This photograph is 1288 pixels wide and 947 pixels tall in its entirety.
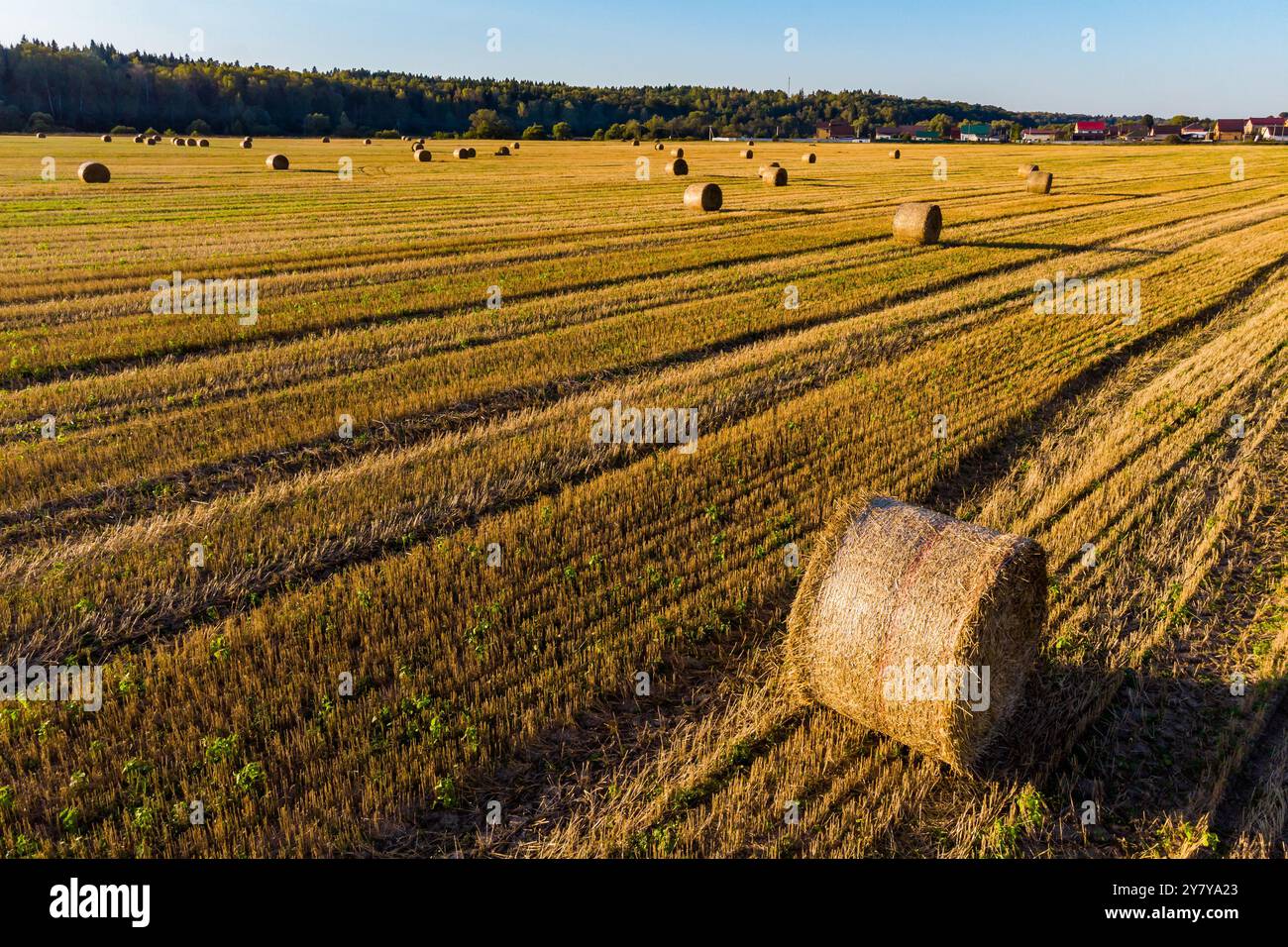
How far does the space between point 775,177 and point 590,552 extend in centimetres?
4298

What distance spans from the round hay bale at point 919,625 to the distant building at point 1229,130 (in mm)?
153820

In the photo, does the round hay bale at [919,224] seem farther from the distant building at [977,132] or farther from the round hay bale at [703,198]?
the distant building at [977,132]

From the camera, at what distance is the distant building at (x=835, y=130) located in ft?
467

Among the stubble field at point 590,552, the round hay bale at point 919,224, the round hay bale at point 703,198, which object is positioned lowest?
the stubble field at point 590,552

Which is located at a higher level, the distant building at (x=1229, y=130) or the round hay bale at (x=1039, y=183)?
the distant building at (x=1229, y=130)

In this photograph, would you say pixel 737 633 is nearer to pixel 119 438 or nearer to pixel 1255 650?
pixel 1255 650

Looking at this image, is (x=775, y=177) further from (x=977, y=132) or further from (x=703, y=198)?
(x=977, y=132)

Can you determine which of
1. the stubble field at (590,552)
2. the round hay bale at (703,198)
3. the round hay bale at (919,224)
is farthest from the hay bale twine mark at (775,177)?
the stubble field at (590,552)

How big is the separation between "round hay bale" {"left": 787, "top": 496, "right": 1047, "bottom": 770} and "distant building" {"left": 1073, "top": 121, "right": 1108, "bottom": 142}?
6000 inches

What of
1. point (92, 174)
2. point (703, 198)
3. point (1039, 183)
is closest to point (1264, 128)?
point (1039, 183)

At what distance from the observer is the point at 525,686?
6.23 meters

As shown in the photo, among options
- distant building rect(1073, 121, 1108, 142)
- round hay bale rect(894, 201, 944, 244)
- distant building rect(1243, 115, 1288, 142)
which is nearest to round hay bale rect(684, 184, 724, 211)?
round hay bale rect(894, 201, 944, 244)

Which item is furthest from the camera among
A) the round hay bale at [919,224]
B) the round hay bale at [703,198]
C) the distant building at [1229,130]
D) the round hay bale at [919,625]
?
the distant building at [1229,130]

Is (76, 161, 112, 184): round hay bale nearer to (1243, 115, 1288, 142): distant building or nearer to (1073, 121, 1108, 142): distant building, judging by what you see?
(1073, 121, 1108, 142): distant building
